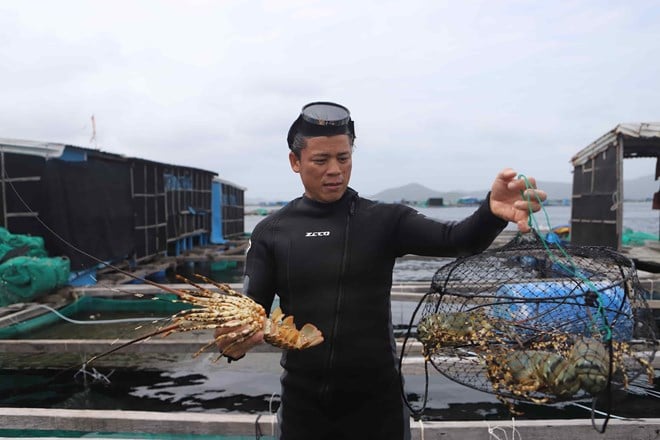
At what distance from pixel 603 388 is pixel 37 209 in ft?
43.6

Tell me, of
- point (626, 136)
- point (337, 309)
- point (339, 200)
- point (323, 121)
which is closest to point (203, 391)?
point (337, 309)

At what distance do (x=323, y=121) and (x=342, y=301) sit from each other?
1.10 meters

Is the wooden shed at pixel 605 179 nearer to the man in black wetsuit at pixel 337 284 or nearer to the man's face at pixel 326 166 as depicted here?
the man in black wetsuit at pixel 337 284

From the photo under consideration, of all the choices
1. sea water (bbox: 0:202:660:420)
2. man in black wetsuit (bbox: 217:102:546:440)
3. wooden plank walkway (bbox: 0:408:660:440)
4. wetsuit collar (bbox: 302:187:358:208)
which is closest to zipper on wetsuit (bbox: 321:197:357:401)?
man in black wetsuit (bbox: 217:102:546:440)

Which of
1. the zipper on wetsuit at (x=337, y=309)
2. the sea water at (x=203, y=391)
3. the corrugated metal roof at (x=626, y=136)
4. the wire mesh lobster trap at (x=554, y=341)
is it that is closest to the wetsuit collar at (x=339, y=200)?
the zipper on wetsuit at (x=337, y=309)

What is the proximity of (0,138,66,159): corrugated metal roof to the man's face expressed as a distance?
1165 centimetres

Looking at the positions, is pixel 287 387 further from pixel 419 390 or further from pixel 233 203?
pixel 233 203

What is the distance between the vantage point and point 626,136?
41.8 ft

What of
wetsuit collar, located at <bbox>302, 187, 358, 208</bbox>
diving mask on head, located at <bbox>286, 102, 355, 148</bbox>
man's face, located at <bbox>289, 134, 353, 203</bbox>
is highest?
diving mask on head, located at <bbox>286, 102, 355, 148</bbox>

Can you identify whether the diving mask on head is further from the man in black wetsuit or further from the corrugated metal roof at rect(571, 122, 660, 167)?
the corrugated metal roof at rect(571, 122, 660, 167)

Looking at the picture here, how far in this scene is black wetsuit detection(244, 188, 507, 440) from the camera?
8.59 feet

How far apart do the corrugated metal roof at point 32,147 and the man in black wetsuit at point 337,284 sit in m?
11.5

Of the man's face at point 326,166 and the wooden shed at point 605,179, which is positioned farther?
the wooden shed at point 605,179

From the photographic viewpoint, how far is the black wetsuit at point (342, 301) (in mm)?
2617
